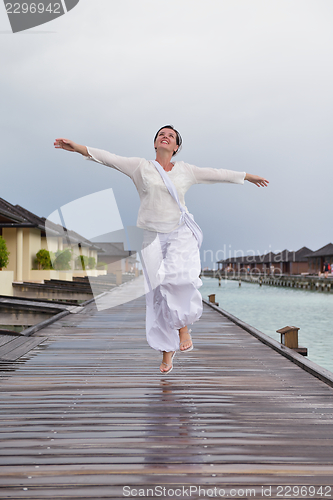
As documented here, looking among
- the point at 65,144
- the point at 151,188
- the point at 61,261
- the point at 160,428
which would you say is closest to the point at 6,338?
the point at 65,144

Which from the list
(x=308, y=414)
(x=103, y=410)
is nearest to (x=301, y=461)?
(x=308, y=414)

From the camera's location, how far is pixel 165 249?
3398 millimetres

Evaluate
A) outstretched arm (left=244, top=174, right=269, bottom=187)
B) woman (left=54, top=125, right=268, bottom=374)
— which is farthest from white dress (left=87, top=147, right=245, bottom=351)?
outstretched arm (left=244, top=174, right=269, bottom=187)

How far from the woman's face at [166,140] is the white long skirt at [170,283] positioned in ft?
2.17

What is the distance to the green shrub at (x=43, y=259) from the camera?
2020 centimetres

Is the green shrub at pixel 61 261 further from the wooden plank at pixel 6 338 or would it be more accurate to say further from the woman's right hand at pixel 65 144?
the woman's right hand at pixel 65 144

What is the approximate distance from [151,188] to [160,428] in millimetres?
1726

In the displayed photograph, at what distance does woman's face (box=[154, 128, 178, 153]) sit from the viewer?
3.42 meters

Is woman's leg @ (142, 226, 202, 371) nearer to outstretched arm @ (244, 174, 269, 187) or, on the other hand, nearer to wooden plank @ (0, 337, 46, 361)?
outstretched arm @ (244, 174, 269, 187)

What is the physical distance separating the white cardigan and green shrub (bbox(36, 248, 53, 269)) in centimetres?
1775

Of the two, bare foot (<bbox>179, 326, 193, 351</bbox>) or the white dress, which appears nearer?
the white dress

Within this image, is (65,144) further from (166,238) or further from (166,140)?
(166,238)

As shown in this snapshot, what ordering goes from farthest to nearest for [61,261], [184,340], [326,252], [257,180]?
[326,252] → [61,261] → [257,180] → [184,340]

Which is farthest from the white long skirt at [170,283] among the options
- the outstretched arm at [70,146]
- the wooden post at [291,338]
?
the wooden post at [291,338]
